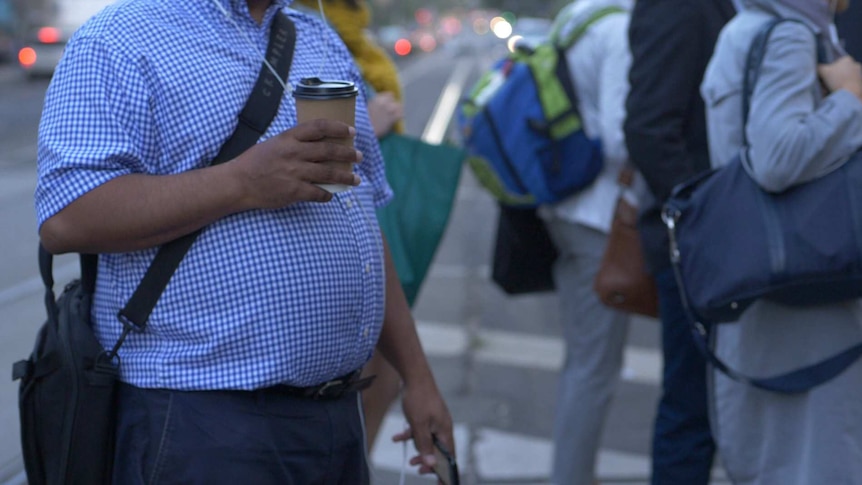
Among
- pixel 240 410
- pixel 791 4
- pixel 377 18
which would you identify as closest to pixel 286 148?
pixel 240 410

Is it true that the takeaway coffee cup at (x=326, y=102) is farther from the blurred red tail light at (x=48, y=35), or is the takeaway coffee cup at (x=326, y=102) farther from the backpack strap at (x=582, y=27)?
the blurred red tail light at (x=48, y=35)

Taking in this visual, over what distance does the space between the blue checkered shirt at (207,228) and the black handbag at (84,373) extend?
0.02 m

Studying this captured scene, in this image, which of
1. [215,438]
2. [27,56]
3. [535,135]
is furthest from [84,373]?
[27,56]

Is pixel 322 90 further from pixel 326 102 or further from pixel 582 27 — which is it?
pixel 582 27

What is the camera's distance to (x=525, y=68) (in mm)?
3654

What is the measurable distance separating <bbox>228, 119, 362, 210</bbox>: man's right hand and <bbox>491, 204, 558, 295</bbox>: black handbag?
2132mm

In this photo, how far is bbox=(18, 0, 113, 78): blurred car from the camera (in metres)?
22.6

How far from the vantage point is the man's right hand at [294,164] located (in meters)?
1.70

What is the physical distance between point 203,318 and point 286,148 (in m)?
0.32

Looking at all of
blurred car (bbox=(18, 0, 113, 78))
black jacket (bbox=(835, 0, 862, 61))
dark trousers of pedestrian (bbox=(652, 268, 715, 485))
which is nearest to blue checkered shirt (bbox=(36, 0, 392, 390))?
dark trousers of pedestrian (bbox=(652, 268, 715, 485))

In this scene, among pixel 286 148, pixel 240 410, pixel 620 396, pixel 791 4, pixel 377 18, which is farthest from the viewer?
pixel 377 18

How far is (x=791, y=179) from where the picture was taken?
2.42m

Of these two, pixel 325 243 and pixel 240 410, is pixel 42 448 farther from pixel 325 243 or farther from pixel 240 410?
pixel 325 243

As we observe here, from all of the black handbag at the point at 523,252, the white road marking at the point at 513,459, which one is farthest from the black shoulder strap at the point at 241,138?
the white road marking at the point at 513,459
